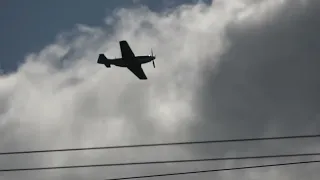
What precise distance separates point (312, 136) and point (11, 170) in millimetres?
17570

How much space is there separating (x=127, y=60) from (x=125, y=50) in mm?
3075

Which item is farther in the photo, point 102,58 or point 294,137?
point 102,58

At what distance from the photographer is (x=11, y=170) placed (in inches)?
1162

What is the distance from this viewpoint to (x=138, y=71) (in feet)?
338

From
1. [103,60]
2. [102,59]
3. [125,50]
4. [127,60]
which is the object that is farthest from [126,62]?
[102,59]

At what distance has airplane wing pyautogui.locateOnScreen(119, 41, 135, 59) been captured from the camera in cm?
9394

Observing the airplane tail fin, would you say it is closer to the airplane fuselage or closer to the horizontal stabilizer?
the horizontal stabilizer

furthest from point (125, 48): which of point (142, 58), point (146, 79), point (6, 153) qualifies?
point (6, 153)

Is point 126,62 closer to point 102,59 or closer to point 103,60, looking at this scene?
point 103,60

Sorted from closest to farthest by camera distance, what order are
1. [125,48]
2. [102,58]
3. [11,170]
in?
[11,170] → [125,48] → [102,58]

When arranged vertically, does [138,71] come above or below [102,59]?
below

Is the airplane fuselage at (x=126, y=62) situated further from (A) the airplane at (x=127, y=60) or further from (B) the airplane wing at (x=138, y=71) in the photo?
(B) the airplane wing at (x=138, y=71)

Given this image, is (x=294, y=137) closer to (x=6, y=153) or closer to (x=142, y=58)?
(x=6, y=153)

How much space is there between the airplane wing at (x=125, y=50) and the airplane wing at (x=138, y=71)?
385 cm
